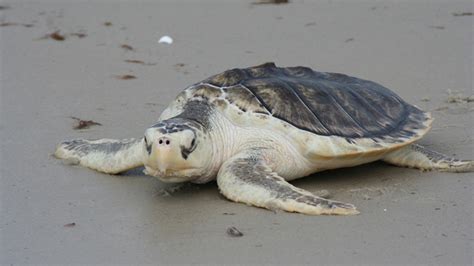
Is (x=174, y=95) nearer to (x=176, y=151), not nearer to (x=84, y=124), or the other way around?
(x=84, y=124)

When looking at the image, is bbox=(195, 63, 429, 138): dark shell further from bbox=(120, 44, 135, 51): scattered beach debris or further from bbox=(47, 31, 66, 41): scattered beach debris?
bbox=(47, 31, 66, 41): scattered beach debris

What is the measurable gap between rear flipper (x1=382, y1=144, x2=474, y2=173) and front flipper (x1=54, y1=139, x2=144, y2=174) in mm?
1223

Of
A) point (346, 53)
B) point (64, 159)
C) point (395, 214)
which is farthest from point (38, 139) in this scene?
point (346, 53)

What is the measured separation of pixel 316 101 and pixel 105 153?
3.40ft

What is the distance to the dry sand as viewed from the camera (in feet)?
9.83

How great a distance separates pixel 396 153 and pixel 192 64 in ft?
7.08

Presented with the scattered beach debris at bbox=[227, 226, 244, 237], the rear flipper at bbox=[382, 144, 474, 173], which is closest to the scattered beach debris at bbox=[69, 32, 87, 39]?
the rear flipper at bbox=[382, 144, 474, 173]

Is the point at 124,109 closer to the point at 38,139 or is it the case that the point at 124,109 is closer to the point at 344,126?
the point at 38,139

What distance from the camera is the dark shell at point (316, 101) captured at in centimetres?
373

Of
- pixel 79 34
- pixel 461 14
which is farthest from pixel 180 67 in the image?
pixel 461 14

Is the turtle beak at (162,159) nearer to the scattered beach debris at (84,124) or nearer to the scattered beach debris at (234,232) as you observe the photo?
the scattered beach debris at (234,232)

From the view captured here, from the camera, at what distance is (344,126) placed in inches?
149

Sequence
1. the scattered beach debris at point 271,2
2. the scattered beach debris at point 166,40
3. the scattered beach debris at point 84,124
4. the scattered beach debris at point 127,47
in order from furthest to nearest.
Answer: the scattered beach debris at point 271,2 → the scattered beach debris at point 166,40 → the scattered beach debris at point 127,47 → the scattered beach debris at point 84,124

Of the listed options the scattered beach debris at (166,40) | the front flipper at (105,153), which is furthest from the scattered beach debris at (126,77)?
the front flipper at (105,153)
